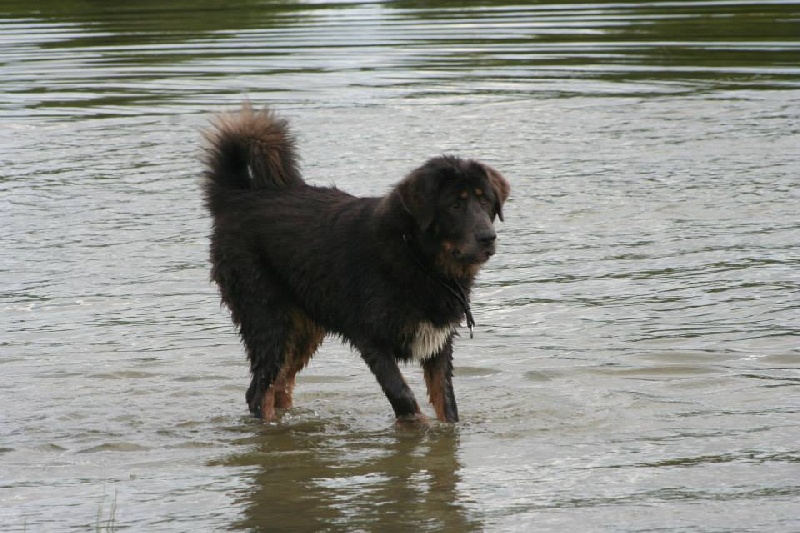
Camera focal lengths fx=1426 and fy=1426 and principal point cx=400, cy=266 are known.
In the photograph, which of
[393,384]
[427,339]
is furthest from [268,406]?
[427,339]

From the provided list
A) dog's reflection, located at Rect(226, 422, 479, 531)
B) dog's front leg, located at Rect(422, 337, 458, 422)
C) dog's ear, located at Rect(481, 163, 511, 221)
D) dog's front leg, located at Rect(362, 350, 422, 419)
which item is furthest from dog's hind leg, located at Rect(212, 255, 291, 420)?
dog's ear, located at Rect(481, 163, 511, 221)

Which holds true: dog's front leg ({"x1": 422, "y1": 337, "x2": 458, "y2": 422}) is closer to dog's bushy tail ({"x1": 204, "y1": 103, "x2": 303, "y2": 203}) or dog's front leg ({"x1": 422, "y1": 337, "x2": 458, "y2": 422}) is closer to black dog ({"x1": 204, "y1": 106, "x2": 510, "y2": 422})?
black dog ({"x1": 204, "y1": 106, "x2": 510, "y2": 422})

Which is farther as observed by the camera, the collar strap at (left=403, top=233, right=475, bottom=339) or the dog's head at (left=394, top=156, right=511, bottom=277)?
the collar strap at (left=403, top=233, right=475, bottom=339)

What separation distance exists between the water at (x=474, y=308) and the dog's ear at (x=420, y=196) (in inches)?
48.0

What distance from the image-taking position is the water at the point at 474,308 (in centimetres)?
672

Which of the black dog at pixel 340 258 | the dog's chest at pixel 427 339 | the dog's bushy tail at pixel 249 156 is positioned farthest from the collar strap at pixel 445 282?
the dog's bushy tail at pixel 249 156

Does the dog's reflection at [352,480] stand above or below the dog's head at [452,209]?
below

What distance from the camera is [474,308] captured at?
10.5 meters

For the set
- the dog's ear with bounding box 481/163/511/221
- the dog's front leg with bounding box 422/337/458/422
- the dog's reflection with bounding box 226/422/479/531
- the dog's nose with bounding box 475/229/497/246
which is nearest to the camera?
the dog's reflection with bounding box 226/422/479/531

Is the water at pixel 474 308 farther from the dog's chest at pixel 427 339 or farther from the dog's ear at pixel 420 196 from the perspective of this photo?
the dog's ear at pixel 420 196

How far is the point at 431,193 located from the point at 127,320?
3632 mm

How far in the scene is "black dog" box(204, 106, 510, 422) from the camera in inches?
297

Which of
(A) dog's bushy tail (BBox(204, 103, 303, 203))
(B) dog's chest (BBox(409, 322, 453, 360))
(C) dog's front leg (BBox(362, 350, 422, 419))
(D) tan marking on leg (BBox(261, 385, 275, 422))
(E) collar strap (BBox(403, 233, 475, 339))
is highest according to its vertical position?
(A) dog's bushy tail (BBox(204, 103, 303, 203))

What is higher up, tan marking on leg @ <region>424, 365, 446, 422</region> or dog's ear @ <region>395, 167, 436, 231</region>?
dog's ear @ <region>395, 167, 436, 231</region>
